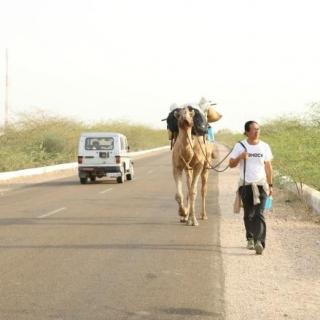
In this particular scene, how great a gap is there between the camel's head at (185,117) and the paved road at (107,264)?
82.2 inches

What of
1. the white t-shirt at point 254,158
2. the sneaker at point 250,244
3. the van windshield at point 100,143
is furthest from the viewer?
the van windshield at point 100,143

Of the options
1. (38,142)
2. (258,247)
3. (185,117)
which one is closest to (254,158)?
(258,247)

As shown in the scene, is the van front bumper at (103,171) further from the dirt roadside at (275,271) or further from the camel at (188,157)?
the camel at (188,157)

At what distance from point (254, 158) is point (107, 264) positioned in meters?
2.85

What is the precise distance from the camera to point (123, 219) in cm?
1402

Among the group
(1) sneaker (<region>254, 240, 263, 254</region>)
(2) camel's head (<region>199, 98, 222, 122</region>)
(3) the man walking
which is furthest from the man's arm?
(2) camel's head (<region>199, 98, 222, 122</region>)

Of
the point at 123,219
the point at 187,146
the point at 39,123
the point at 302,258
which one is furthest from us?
the point at 39,123

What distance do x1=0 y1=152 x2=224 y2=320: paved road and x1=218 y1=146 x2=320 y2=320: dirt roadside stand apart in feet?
0.74

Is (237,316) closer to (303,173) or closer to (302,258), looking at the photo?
(302,258)

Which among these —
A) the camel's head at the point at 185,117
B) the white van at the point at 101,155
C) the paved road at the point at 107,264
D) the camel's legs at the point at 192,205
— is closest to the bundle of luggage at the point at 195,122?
the camel's head at the point at 185,117

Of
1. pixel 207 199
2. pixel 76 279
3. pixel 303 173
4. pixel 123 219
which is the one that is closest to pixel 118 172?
pixel 207 199

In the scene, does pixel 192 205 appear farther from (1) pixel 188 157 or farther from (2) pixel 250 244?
(2) pixel 250 244

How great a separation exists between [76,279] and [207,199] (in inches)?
454

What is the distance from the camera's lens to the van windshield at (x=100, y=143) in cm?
2584
